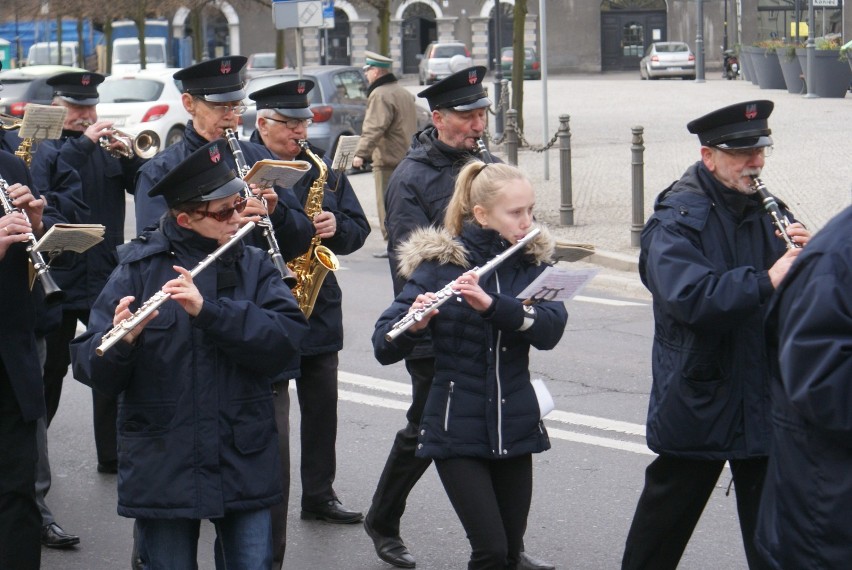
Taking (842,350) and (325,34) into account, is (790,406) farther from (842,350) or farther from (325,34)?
(325,34)

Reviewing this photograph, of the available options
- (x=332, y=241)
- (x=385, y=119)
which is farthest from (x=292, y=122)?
(x=385, y=119)

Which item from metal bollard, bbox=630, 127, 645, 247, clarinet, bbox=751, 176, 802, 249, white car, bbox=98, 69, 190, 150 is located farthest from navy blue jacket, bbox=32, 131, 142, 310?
white car, bbox=98, 69, 190, 150

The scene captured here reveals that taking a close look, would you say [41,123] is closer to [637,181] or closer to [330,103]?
[637,181]

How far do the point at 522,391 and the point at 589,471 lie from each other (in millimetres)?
2279

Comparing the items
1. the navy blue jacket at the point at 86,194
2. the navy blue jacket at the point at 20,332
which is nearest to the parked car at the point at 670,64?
the navy blue jacket at the point at 86,194

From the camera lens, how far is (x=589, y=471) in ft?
22.0

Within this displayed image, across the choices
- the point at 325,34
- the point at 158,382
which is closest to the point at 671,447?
the point at 158,382

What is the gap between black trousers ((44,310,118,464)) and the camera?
21.7ft

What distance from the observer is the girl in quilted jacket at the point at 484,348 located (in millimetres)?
4414

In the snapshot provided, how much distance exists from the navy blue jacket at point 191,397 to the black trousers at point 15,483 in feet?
2.28

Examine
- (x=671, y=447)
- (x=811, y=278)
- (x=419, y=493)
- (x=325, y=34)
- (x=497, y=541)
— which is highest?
(x=325, y=34)

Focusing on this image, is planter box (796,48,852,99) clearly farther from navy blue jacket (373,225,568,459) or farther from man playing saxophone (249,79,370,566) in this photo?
navy blue jacket (373,225,568,459)

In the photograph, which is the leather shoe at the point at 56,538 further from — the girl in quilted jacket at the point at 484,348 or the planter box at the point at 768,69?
the planter box at the point at 768,69

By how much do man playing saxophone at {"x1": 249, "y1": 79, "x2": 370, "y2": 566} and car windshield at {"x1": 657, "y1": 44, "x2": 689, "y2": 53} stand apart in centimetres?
4884
